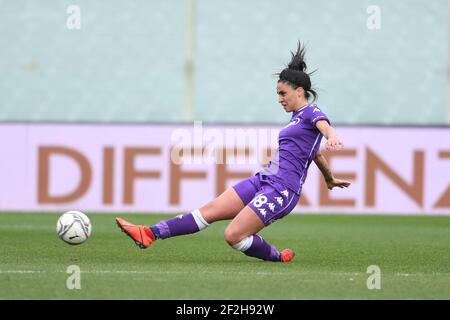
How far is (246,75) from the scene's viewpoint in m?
18.6

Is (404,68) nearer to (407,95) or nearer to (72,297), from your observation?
(407,95)

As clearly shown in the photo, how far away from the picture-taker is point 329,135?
819cm

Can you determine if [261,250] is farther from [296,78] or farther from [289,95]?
[296,78]

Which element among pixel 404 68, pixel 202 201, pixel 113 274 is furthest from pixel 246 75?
pixel 113 274

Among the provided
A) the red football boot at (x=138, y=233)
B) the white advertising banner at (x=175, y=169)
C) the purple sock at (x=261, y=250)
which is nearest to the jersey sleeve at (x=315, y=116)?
the purple sock at (x=261, y=250)

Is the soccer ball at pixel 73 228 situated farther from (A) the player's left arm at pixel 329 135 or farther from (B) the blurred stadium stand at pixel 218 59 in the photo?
(B) the blurred stadium stand at pixel 218 59

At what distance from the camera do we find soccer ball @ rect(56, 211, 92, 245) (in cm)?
923

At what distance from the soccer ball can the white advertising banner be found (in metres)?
5.94

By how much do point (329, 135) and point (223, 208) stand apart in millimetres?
1199

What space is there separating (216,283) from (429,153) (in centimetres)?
853

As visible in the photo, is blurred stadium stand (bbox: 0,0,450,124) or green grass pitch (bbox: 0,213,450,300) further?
blurred stadium stand (bbox: 0,0,450,124)

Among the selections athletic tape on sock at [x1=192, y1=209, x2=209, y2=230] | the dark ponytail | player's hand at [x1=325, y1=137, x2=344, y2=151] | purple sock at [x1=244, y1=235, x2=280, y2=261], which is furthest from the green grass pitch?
the dark ponytail

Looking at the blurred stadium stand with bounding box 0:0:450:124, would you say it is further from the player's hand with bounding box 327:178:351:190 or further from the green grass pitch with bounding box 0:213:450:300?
the player's hand with bounding box 327:178:351:190

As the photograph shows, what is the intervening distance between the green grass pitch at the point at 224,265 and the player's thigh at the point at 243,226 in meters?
0.22
